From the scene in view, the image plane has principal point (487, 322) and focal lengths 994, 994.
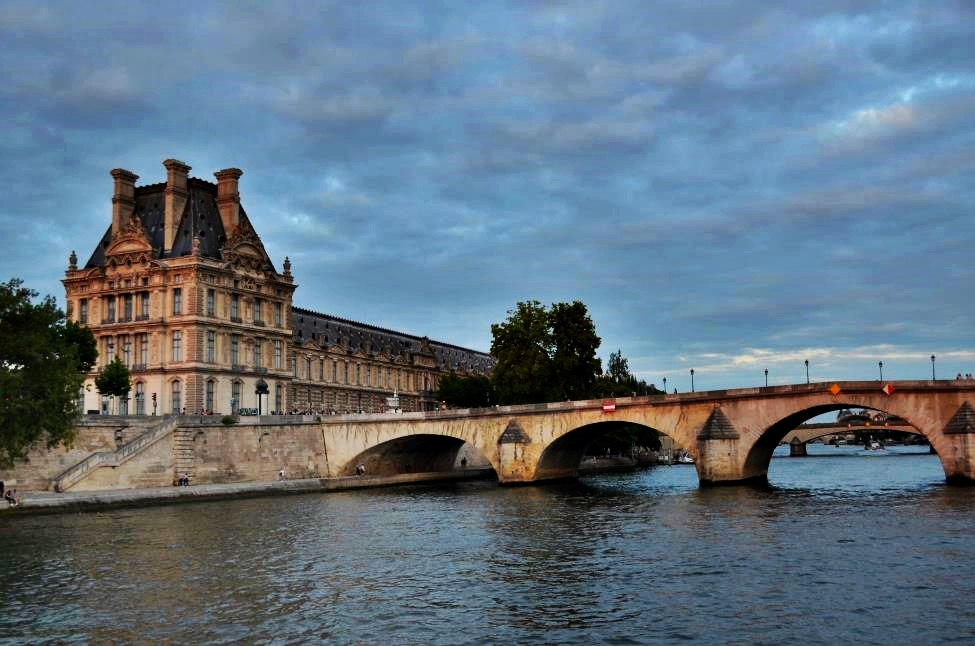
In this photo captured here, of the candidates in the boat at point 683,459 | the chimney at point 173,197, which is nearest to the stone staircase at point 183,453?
the chimney at point 173,197

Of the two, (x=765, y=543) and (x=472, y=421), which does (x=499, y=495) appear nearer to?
(x=472, y=421)

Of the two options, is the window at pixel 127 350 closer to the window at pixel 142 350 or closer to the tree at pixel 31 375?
the window at pixel 142 350

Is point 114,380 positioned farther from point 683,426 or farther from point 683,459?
point 683,459

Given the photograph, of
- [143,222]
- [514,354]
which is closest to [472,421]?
[514,354]

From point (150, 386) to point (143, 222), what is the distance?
55.4 feet

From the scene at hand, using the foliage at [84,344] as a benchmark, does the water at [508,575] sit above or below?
below

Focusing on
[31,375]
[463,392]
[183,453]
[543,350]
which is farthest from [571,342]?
[31,375]

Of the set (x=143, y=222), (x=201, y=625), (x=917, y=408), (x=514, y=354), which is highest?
(x=143, y=222)

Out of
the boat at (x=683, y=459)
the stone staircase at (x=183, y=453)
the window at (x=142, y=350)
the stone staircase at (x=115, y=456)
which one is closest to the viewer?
the stone staircase at (x=115, y=456)

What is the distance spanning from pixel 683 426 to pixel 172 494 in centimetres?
3707

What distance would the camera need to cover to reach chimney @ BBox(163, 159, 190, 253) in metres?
96.2

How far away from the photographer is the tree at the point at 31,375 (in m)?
57.7

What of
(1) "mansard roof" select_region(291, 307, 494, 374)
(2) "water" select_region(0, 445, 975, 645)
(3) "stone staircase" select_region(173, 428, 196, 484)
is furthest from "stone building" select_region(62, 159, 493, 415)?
(2) "water" select_region(0, 445, 975, 645)

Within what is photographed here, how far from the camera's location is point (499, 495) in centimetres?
7244
